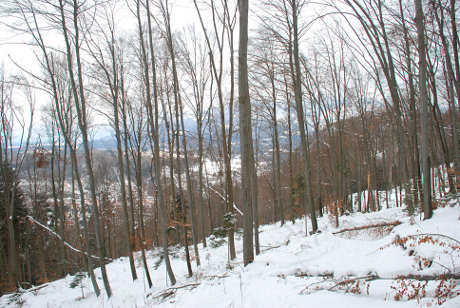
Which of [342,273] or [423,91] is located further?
[423,91]

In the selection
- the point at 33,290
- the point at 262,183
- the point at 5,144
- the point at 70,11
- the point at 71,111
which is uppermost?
the point at 70,11

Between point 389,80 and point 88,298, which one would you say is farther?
point 88,298

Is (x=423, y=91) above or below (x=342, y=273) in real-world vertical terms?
above

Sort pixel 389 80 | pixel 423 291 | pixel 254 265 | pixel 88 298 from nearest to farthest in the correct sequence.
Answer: pixel 423 291, pixel 254 265, pixel 389 80, pixel 88 298

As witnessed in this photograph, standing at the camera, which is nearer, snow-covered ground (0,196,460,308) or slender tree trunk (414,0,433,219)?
snow-covered ground (0,196,460,308)

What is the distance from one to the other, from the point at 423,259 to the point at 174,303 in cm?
418

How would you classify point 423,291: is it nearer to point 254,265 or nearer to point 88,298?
point 254,265

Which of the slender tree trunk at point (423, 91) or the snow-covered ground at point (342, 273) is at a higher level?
the slender tree trunk at point (423, 91)

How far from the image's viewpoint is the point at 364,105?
53.7ft

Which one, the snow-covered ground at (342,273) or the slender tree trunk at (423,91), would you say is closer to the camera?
the snow-covered ground at (342,273)

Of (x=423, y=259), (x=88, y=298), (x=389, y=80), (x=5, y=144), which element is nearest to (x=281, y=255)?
(x=423, y=259)

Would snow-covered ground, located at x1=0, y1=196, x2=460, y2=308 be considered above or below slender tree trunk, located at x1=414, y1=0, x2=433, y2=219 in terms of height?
below

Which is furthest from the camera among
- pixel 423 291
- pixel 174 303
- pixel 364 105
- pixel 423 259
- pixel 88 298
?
pixel 364 105

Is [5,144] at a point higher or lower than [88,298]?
higher
